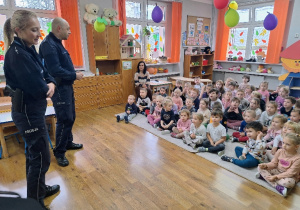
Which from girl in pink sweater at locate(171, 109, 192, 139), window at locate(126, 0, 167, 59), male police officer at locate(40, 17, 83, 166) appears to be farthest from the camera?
window at locate(126, 0, 167, 59)

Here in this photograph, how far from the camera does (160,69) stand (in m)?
6.43

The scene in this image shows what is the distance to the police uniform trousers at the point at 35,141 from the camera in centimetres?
144

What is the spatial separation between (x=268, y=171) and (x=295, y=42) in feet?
16.3

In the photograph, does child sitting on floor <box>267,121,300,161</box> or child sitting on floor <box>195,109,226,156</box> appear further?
child sitting on floor <box>195,109,226,156</box>

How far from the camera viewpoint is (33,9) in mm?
4215

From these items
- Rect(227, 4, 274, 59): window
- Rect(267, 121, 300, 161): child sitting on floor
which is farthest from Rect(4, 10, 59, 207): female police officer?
Rect(227, 4, 274, 59): window

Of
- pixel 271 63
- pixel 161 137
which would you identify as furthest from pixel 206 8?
pixel 161 137

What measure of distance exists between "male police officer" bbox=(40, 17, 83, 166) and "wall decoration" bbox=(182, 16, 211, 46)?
526 centimetres

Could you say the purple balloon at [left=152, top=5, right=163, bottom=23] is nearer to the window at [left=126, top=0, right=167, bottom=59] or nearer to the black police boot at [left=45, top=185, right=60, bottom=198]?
the window at [left=126, top=0, right=167, bottom=59]

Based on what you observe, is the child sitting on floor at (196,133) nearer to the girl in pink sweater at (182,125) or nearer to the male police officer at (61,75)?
the girl in pink sweater at (182,125)

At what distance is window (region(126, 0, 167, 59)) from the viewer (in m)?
5.72

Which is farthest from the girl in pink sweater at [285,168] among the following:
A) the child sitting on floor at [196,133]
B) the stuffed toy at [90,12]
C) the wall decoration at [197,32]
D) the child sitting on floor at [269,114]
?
the wall decoration at [197,32]

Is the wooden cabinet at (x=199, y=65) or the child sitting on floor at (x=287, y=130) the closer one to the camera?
the child sitting on floor at (x=287, y=130)

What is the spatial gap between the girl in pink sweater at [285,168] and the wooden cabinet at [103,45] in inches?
155
